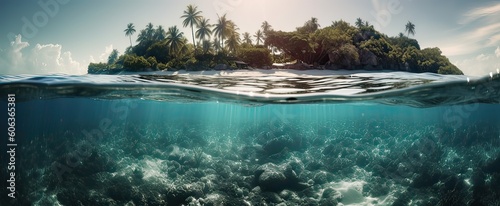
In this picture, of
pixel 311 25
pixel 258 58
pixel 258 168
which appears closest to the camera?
pixel 258 168

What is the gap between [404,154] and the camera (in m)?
15.9

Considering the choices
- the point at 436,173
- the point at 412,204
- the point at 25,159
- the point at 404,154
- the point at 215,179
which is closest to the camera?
the point at 412,204

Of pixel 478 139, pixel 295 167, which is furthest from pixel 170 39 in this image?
pixel 478 139

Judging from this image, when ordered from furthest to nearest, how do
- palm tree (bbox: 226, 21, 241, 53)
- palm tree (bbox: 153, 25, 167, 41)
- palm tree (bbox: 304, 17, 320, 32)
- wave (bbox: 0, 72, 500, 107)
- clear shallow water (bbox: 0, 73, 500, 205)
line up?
palm tree (bbox: 153, 25, 167, 41)
palm tree (bbox: 304, 17, 320, 32)
palm tree (bbox: 226, 21, 241, 53)
wave (bbox: 0, 72, 500, 107)
clear shallow water (bbox: 0, 73, 500, 205)

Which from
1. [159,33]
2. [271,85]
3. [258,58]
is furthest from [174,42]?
[271,85]

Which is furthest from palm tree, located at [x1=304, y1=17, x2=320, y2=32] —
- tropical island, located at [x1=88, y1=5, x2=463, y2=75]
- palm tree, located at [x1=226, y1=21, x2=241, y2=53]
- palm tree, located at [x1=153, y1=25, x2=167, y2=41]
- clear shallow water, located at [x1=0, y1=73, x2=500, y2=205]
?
clear shallow water, located at [x1=0, y1=73, x2=500, y2=205]

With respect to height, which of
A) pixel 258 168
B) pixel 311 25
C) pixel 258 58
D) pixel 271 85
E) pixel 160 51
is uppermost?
pixel 311 25

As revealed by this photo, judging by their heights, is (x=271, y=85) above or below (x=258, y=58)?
below

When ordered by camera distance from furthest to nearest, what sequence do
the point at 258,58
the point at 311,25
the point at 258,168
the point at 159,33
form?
the point at 159,33
the point at 311,25
the point at 258,58
the point at 258,168

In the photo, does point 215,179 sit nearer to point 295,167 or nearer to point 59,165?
point 295,167

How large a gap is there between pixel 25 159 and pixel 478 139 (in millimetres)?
27596

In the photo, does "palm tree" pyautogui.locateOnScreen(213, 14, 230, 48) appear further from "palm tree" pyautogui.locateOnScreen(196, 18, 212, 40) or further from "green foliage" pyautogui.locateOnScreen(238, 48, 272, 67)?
"green foliage" pyautogui.locateOnScreen(238, 48, 272, 67)

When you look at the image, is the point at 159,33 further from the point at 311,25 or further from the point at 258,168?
the point at 258,168

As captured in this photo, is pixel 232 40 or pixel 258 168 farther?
pixel 232 40
